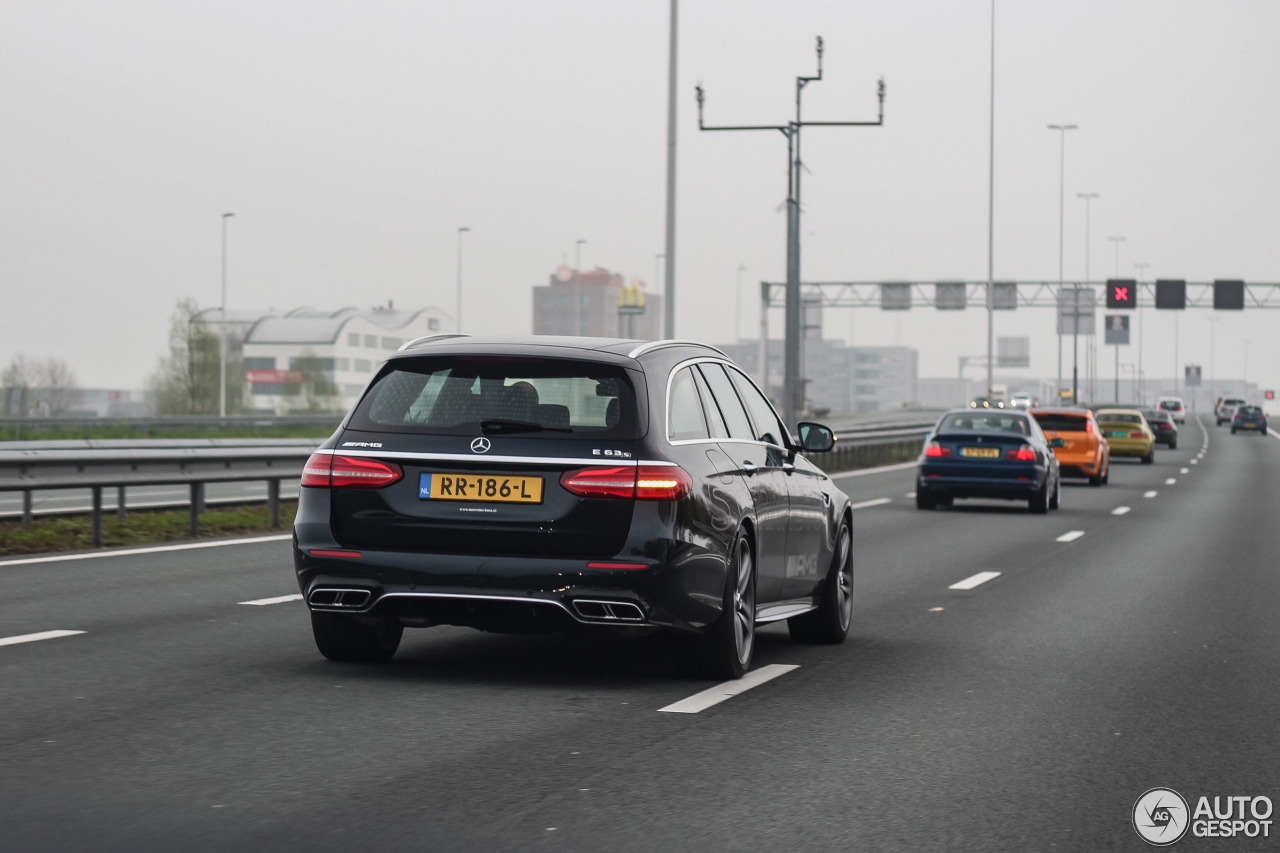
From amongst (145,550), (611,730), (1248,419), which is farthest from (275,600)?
(1248,419)

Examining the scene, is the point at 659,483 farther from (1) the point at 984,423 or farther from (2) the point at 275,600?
(1) the point at 984,423

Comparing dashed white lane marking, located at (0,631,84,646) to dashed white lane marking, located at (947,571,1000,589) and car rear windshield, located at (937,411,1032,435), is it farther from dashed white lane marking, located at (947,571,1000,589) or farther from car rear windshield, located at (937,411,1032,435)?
car rear windshield, located at (937,411,1032,435)

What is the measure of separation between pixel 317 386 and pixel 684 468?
353 ft

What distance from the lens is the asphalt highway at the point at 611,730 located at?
5.25 meters

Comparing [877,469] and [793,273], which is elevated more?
[793,273]

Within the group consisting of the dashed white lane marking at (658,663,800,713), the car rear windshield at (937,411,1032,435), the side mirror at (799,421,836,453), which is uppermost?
the side mirror at (799,421,836,453)

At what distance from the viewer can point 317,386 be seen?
114m

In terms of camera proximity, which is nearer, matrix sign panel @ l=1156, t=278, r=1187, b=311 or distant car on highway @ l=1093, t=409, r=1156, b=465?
distant car on highway @ l=1093, t=409, r=1156, b=465

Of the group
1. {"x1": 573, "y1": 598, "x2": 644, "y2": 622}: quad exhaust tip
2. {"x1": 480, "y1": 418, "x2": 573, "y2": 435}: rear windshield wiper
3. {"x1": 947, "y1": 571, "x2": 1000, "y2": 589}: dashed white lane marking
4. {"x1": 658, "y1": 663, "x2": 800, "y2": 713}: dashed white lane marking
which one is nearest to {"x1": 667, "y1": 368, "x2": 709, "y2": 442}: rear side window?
{"x1": 480, "y1": 418, "x2": 573, "y2": 435}: rear windshield wiper

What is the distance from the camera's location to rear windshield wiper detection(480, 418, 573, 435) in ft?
25.4

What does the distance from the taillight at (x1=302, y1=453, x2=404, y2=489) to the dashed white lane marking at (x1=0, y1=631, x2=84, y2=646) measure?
2147 mm

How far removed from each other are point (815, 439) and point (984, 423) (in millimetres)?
14935

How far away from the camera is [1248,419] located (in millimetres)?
88188

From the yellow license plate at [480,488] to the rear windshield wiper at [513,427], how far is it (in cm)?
20
